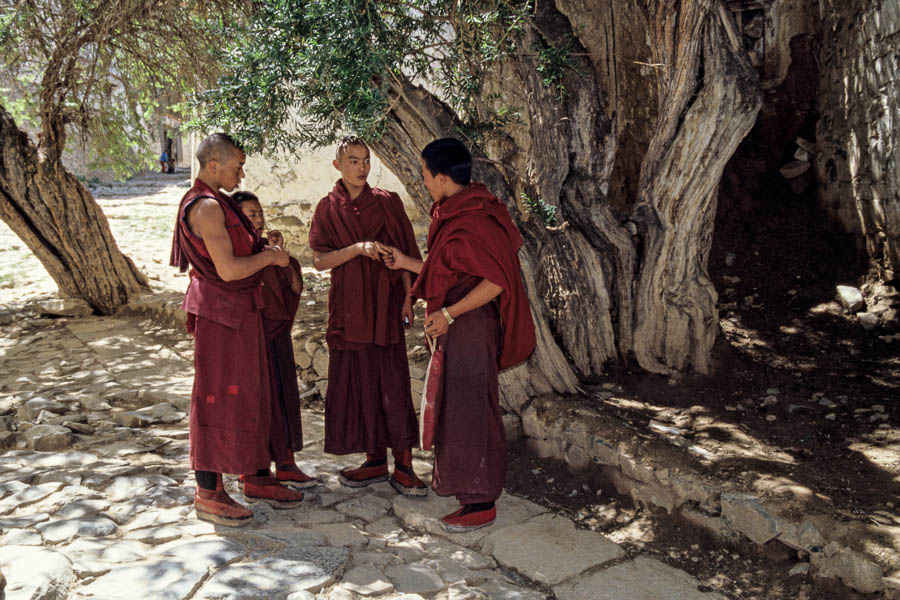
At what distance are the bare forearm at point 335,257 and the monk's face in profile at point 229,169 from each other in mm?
625

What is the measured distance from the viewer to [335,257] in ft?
13.4

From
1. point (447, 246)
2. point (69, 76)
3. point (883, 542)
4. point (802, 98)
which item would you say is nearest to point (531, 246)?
point (447, 246)

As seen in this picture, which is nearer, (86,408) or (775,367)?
(775,367)

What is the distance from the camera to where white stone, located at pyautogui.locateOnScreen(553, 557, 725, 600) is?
319 cm

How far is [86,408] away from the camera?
5.64 m

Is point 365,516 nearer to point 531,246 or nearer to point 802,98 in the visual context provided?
point 531,246

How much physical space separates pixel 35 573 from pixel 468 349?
80.3 inches

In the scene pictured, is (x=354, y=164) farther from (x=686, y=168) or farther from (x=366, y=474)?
(x=686, y=168)

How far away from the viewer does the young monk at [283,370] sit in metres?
3.97

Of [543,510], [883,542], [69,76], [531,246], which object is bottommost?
[543,510]

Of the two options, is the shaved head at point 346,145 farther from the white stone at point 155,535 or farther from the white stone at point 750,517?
the white stone at point 750,517

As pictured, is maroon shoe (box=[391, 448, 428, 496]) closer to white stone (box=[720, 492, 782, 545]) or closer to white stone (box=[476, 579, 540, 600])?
white stone (box=[476, 579, 540, 600])

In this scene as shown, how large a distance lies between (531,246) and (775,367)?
6.12 feet

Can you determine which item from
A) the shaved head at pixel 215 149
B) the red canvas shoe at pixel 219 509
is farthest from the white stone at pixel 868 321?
the shaved head at pixel 215 149
